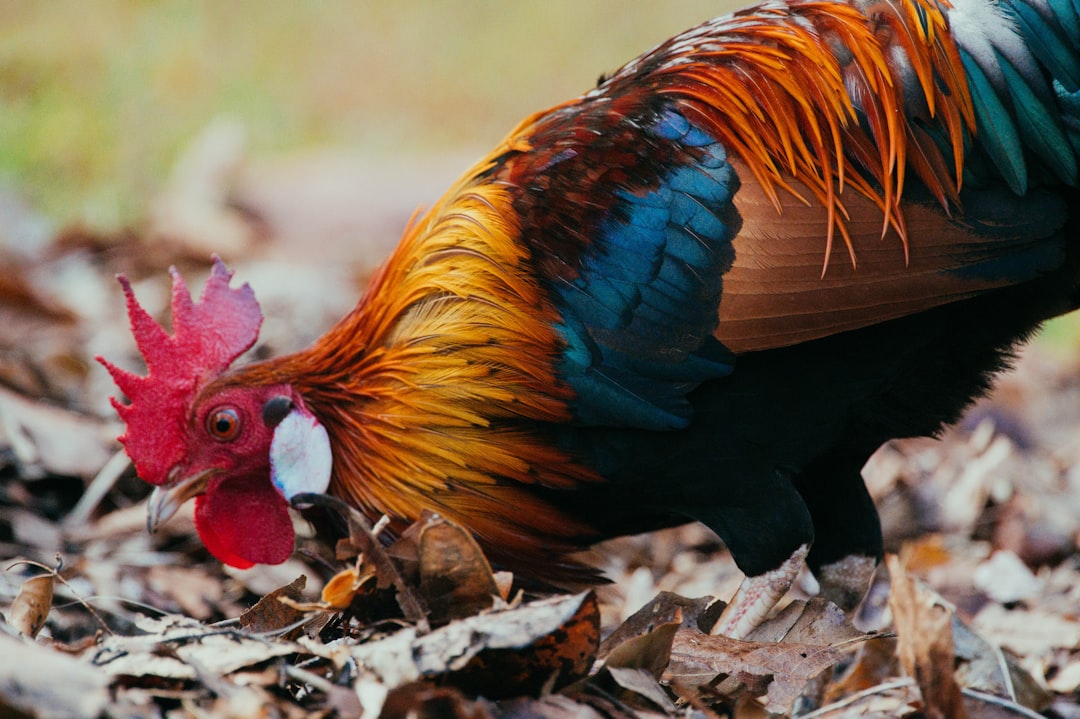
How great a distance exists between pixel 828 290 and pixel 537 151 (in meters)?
0.87

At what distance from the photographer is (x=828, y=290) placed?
275cm

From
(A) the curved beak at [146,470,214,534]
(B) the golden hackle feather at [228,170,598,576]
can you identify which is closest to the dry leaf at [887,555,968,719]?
(B) the golden hackle feather at [228,170,598,576]

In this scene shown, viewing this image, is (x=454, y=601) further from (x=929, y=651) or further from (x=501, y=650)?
(x=929, y=651)

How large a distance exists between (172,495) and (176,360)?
38 centimetres

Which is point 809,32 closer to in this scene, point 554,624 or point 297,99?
point 554,624

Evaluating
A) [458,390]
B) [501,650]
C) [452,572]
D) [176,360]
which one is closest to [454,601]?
[452,572]

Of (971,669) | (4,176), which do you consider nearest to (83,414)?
(971,669)

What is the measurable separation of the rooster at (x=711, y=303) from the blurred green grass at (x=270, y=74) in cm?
608

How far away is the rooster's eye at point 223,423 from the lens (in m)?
3.12

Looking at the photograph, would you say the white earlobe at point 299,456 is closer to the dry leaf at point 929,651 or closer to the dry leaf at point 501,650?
the dry leaf at point 501,650

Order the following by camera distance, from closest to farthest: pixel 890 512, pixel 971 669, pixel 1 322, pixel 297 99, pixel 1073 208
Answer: pixel 971 669 → pixel 1073 208 → pixel 890 512 → pixel 1 322 → pixel 297 99

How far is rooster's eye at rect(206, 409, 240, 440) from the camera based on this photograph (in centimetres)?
312

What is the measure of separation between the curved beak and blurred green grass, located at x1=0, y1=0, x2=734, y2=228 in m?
5.87

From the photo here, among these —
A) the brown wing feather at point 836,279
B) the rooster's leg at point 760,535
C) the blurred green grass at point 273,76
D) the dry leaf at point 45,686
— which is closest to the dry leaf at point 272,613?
the dry leaf at point 45,686
